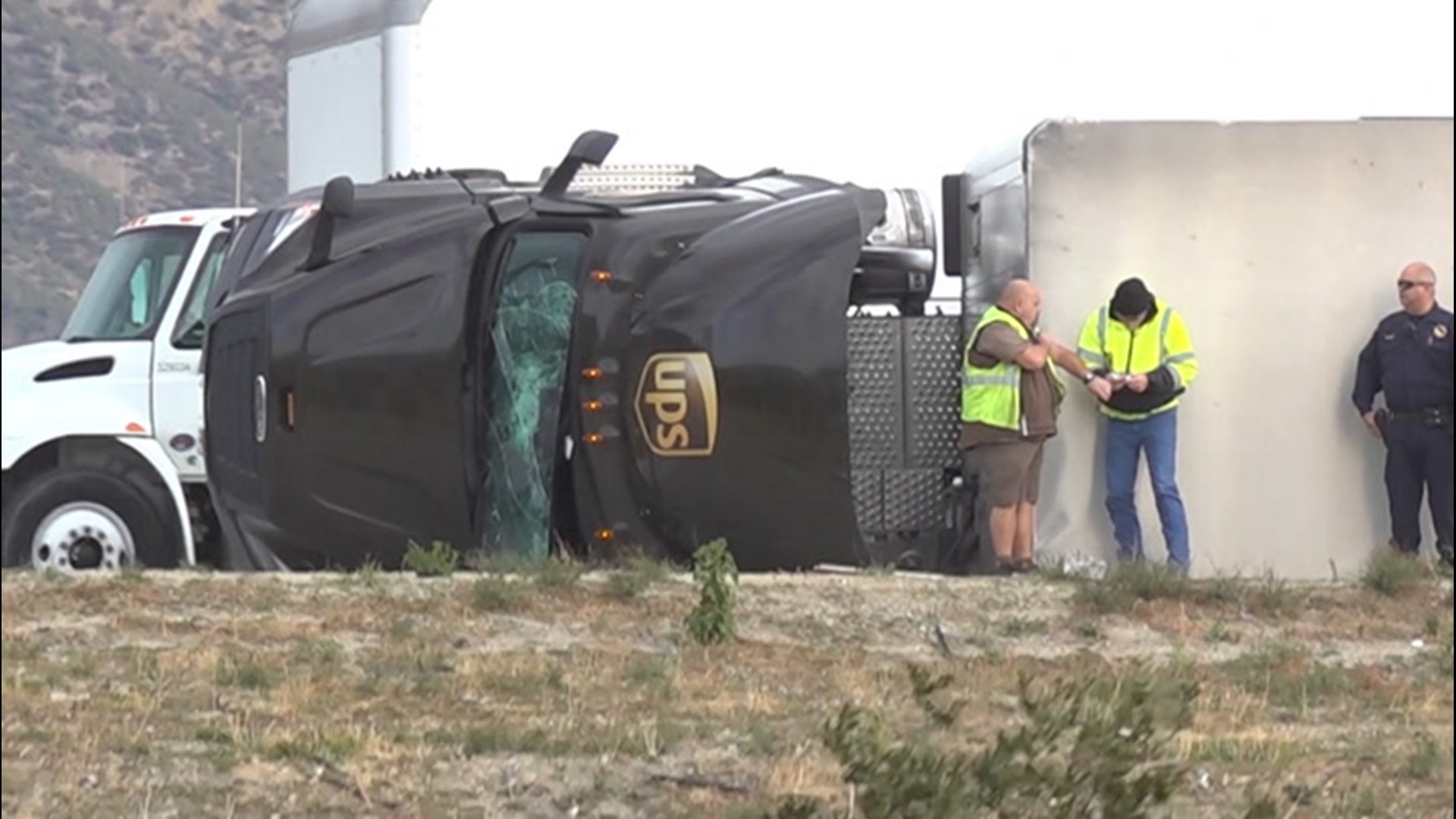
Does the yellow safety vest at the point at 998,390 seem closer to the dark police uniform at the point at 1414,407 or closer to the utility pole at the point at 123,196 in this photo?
the dark police uniform at the point at 1414,407

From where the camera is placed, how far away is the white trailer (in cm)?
1179

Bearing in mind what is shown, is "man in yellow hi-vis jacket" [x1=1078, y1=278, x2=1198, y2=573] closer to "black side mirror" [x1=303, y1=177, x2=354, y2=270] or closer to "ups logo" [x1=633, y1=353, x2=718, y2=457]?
"ups logo" [x1=633, y1=353, x2=718, y2=457]

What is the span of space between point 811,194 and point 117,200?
484cm

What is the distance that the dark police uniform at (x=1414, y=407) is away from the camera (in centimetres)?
1162

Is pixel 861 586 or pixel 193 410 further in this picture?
pixel 193 410

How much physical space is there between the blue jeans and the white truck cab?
414 centimetres

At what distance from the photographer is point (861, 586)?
401 inches

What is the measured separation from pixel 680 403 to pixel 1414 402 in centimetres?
326

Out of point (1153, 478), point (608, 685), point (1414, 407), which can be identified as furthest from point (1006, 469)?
point (608, 685)

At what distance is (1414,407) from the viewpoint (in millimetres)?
11688

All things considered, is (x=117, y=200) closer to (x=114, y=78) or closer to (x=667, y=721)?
(x=114, y=78)

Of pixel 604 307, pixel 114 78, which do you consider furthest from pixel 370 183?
pixel 114 78

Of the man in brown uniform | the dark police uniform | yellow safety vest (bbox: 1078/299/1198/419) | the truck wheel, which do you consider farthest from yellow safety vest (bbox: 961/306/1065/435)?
the truck wheel

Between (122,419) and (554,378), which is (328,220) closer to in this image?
(554,378)
